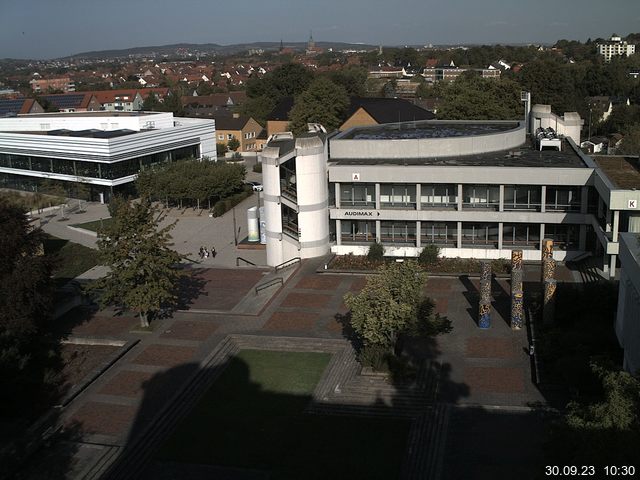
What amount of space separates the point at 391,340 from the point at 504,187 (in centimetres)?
1626

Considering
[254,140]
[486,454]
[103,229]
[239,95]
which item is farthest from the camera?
[239,95]

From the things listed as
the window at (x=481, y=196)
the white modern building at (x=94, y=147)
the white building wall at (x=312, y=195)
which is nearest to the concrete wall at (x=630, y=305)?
the window at (x=481, y=196)

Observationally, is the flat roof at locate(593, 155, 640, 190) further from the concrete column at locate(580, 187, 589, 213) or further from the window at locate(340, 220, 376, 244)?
the window at locate(340, 220, 376, 244)

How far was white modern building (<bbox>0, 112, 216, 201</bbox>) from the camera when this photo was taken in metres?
61.3

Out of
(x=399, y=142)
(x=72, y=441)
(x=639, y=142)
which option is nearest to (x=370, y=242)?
(x=399, y=142)

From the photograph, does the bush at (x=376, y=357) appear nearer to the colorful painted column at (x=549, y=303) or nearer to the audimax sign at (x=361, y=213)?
the colorful painted column at (x=549, y=303)

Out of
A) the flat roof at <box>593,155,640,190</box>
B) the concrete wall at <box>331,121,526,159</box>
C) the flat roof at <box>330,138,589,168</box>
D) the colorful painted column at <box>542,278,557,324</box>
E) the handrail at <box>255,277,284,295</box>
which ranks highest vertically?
the concrete wall at <box>331,121,526,159</box>

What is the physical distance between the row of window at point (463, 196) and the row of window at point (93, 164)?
26.1m

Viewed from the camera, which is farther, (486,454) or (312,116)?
(312,116)

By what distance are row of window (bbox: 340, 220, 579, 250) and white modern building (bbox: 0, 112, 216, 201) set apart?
86.5ft

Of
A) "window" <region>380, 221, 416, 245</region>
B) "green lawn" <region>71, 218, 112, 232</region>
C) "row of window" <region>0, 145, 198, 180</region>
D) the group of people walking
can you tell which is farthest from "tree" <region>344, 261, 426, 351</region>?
"row of window" <region>0, 145, 198, 180</region>

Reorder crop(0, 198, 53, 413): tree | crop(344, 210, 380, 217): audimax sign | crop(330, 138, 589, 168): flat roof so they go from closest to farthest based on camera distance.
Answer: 1. crop(0, 198, 53, 413): tree
2. crop(330, 138, 589, 168): flat roof
3. crop(344, 210, 380, 217): audimax sign

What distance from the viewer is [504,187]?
1522 inches

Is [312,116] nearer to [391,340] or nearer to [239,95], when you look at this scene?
[391,340]
